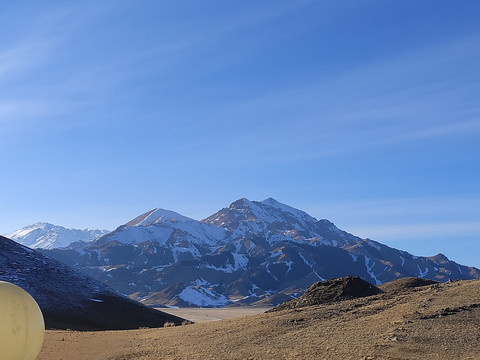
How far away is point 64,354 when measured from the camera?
3200cm

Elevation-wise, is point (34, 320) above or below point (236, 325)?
above

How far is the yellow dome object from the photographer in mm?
15859

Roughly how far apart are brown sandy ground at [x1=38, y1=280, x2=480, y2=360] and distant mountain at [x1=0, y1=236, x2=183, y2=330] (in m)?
25.0

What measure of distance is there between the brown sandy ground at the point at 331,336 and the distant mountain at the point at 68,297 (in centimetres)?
2505

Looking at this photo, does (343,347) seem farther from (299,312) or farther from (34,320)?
(34,320)

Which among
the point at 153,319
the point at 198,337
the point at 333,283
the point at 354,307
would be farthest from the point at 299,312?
the point at 153,319

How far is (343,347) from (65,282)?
58725mm

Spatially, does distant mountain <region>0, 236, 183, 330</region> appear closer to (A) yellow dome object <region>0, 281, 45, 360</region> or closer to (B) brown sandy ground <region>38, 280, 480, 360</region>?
(B) brown sandy ground <region>38, 280, 480, 360</region>

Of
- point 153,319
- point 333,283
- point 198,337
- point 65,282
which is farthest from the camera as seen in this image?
point 65,282

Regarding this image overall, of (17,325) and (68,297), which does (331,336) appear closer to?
(17,325)

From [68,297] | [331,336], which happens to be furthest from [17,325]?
[68,297]

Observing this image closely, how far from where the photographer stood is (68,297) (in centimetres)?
7162

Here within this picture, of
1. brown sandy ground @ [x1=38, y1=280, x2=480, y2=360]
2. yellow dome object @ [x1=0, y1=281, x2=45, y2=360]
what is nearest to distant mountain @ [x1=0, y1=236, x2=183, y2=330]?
brown sandy ground @ [x1=38, y1=280, x2=480, y2=360]

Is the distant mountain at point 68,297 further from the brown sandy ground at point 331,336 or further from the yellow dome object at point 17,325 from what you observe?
the yellow dome object at point 17,325
